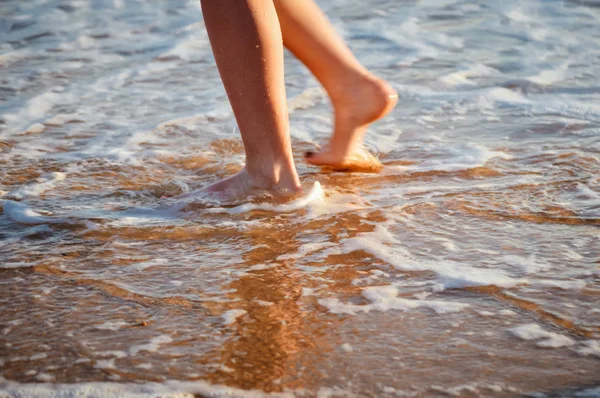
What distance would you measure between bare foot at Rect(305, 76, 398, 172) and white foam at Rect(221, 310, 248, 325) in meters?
1.16

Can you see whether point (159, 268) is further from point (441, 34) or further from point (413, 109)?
point (441, 34)

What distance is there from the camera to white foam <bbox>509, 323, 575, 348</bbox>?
1469 millimetres

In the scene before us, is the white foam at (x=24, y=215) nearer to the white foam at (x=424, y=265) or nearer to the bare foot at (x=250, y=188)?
the bare foot at (x=250, y=188)

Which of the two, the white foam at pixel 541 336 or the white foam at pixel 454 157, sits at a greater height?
the white foam at pixel 541 336

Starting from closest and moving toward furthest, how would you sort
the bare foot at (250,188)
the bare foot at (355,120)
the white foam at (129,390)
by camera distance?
the white foam at (129,390), the bare foot at (250,188), the bare foot at (355,120)

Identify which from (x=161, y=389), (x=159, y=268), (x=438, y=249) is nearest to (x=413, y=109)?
(x=438, y=249)

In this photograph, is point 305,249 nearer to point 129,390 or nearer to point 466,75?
point 129,390

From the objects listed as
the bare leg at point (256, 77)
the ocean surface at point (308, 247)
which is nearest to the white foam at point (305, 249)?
the ocean surface at point (308, 247)

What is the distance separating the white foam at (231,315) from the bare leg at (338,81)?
116 cm

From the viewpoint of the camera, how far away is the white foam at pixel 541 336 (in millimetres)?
1469

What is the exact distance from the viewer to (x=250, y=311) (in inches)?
64.7

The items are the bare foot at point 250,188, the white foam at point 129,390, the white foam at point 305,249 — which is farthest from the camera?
the bare foot at point 250,188

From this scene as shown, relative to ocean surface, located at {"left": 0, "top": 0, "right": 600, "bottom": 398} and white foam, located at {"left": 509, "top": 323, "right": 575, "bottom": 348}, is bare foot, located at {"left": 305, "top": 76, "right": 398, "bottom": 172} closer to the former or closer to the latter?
ocean surface, located at {"left": 0, "top": 0, "right": 600, "bottom": 398}

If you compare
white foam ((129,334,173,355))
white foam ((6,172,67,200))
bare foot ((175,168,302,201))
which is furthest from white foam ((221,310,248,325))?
white foam ((6,172,67,200))
